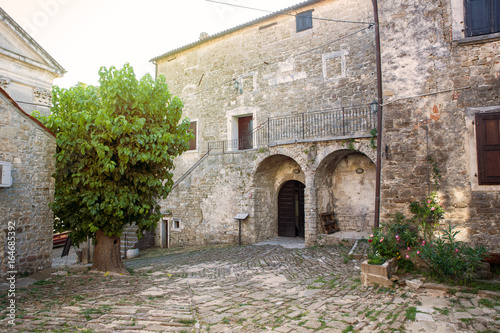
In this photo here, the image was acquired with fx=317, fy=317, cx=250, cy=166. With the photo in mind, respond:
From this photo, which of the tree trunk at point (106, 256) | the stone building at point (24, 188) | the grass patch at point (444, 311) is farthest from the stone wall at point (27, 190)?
the grass patch at point (444, 311)

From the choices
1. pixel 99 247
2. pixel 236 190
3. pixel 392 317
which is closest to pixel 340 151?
pixel 236 190

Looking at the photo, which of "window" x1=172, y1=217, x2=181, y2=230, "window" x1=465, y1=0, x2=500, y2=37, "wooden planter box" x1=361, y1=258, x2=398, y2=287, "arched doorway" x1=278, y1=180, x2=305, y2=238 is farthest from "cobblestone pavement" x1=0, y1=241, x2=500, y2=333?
"window" x1=172, y1=217, x2=181, y2=230

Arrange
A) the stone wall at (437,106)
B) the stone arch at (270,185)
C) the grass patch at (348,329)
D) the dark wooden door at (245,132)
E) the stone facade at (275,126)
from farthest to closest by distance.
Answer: the dark wooden door at (245,132), the stone arch at (270,185), the stone facade at (275,126), the stone wall at (437,106), the grass patch at (348,329)

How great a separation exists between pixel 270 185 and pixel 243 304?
29.3 ft

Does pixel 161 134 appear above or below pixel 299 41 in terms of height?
below

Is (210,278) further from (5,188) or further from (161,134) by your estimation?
(5,188)

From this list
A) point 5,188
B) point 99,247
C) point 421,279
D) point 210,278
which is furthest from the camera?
point 99,247

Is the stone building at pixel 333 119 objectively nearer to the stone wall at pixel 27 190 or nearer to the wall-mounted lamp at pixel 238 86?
the wall-mounted lamp at pixel 238 86

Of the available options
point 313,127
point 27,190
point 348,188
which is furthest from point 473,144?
point 27,190

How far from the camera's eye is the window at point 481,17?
6086 millimetres

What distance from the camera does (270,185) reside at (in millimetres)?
14070

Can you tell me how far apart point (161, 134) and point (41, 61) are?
32.5ft

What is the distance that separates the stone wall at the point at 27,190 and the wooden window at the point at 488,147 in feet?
31.0

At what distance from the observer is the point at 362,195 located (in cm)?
1220
